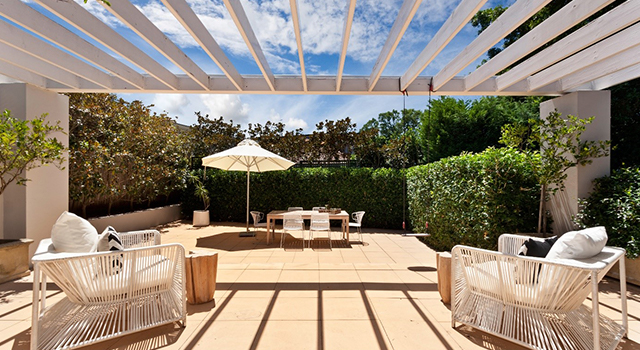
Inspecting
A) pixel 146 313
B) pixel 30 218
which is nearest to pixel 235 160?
pixel 30 218

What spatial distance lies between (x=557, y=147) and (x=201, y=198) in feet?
32.8

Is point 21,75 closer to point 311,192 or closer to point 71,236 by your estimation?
point 71,236

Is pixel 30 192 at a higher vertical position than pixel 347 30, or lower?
lower

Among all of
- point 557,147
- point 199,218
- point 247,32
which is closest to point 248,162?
point 199,218

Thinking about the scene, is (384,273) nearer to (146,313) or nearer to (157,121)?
(146,313)

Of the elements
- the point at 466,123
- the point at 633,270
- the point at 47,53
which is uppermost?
the point at 466,123

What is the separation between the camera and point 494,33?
11.9 ft

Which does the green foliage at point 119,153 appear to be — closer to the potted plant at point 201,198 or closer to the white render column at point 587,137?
the potted plant at point 201,198

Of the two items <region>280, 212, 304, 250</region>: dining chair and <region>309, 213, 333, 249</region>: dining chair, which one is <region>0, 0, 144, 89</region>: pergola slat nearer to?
<region>280, 212, 304, 250</region>: dining chair

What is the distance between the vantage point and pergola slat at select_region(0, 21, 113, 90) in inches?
141

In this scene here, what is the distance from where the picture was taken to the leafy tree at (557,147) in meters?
4.55

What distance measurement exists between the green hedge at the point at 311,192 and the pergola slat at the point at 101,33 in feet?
19.0

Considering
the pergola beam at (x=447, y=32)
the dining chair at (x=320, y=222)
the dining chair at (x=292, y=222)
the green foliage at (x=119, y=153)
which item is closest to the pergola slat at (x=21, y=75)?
the green foliage at (x=119, y=153)

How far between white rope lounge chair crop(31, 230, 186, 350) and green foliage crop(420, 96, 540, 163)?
12053mm
